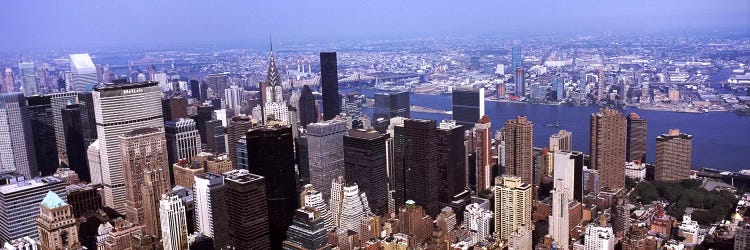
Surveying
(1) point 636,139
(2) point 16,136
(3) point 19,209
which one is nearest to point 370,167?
(3) point 19,209

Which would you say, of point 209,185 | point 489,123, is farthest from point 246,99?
point 209,185

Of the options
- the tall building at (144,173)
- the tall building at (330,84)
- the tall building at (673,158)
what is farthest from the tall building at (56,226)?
the tall building at (673,158)

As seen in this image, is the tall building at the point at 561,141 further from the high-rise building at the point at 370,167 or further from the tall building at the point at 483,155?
the high-rise building at the point at 370,167

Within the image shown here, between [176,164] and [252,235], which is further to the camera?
[176,164]

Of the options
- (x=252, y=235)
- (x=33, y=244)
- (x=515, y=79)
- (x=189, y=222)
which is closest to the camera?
(x=33, y=244)

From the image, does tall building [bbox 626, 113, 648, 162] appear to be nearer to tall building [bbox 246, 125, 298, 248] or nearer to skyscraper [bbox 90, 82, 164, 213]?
tall building [bbox 246, 125, 298, 248]

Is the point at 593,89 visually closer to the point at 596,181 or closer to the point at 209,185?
the point at 596,181
